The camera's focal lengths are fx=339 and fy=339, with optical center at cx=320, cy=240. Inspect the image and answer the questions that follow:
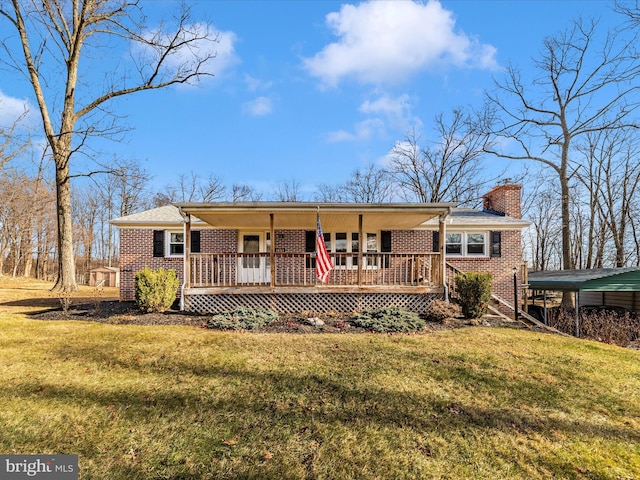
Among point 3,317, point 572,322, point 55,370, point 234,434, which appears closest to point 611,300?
point 572,322

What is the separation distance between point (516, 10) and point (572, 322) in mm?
10463

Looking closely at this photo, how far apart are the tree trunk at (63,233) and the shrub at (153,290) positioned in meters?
7.58

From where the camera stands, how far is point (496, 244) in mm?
14414

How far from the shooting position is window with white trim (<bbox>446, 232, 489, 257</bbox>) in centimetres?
1455

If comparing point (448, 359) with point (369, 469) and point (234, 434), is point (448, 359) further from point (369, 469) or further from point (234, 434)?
point (234, 434)

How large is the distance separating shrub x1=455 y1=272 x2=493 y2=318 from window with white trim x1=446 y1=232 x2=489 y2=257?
15.8 feet

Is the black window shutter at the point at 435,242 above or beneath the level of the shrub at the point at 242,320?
above

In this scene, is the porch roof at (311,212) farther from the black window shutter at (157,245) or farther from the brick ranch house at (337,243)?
the black window shutter at (157,245)

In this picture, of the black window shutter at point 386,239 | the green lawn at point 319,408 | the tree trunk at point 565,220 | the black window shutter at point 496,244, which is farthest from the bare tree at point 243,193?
the green lawn at point 319,408

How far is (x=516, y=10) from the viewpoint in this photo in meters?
10.1

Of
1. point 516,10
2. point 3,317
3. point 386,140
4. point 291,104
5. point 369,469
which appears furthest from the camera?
point 386,140

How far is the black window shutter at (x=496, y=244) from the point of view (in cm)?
1440

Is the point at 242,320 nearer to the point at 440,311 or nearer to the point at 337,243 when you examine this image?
the point at 440,311

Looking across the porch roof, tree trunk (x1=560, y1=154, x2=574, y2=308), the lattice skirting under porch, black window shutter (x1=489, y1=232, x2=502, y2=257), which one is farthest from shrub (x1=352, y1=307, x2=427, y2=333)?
tree trunk (x1=560, y1=154, x2=574, y2=308)
